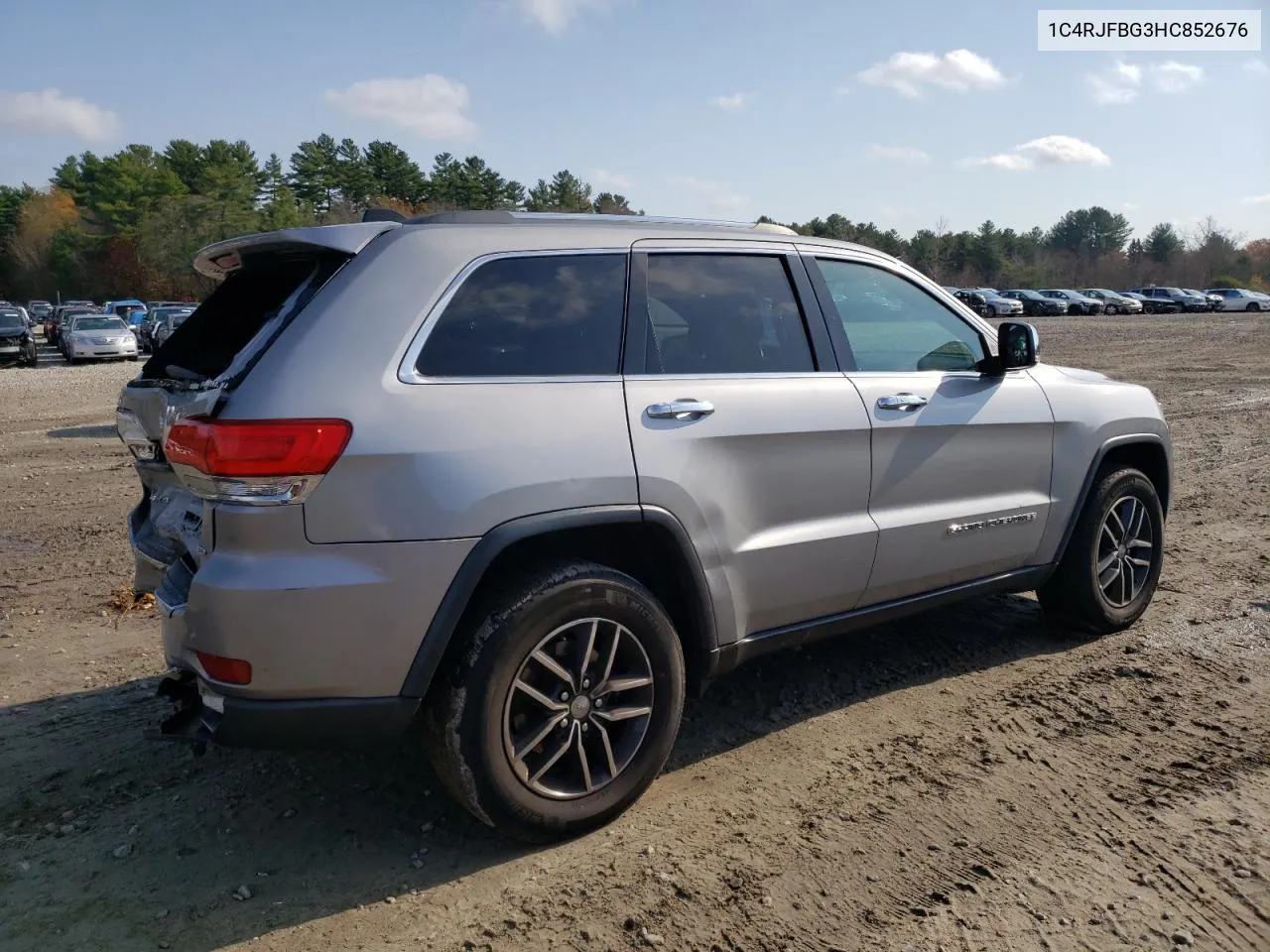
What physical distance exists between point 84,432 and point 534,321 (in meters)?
12.5

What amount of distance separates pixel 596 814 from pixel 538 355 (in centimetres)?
149

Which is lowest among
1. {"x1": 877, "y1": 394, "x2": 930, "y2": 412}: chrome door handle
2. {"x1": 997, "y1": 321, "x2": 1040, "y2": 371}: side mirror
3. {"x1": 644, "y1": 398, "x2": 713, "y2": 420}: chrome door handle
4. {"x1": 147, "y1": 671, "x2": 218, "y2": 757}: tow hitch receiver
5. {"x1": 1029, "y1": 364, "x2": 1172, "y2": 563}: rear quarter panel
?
{"x1": 147, "y1": 671, "x2": 218, "y2": 757}: tow hitch receiver

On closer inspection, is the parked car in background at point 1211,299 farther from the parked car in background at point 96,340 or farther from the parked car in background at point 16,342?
the parked car in background at point 16,342

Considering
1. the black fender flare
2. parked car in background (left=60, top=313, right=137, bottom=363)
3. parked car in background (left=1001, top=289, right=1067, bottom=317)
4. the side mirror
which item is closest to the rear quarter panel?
the side mirror

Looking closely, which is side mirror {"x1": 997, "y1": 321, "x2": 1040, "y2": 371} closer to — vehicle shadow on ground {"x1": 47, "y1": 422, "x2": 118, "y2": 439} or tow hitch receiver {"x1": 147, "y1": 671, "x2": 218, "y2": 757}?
tow hitch receiver {"x1": 147, "y1": 671, "x2": 218, "y2": 757}

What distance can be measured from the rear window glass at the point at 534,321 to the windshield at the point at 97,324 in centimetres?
3270

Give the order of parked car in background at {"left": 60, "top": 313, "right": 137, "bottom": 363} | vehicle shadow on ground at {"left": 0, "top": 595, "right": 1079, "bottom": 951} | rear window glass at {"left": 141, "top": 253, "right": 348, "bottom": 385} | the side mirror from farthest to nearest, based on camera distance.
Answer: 1. parked car in background at {"left": 60, "top": 313, "right": 137, "bottom": 363}
2. the side mirror
3. rear window glass at {"left": 141, "top": 253, "right": 348, "bottom": 385}
4. vehicle shadow on ground at {"left": 0, "top": 595, "right": 1079, "bottom": 951}

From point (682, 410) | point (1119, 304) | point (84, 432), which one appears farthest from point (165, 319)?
point (1119, 304)

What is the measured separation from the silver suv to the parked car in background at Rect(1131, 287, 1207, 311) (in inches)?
2554

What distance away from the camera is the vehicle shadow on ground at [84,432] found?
13.2m

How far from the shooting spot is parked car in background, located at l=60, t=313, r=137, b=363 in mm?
31047

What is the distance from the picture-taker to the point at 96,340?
3119 cm

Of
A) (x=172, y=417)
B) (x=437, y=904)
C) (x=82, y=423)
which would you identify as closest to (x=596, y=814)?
(x=437, y=904)

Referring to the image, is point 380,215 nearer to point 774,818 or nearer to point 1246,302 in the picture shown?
point 774,818
